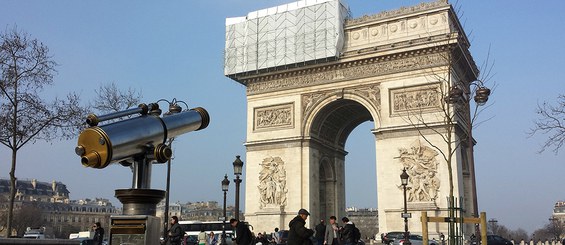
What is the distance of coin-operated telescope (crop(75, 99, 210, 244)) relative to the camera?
516cm

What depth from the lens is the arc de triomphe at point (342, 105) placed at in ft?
87.8

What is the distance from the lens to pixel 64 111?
59.1 ft

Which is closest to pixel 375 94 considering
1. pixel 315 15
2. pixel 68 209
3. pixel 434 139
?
pixel 434 139

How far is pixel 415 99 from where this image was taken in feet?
90.5

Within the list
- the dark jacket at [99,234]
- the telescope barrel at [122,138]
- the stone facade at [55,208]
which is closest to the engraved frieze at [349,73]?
the dark jacket at [99,234]

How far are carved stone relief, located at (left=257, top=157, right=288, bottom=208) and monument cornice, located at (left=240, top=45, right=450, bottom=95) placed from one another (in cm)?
456

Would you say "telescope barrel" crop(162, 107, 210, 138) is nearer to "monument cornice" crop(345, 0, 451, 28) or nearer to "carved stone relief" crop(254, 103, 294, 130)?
"monument cornice" crop(345, 0, 451, 28)

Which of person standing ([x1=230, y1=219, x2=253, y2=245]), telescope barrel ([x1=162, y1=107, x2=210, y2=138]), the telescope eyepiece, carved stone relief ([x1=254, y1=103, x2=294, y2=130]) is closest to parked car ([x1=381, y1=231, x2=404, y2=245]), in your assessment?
carved stone relief ([x1=254, y1=103, x2=294, y2=130])

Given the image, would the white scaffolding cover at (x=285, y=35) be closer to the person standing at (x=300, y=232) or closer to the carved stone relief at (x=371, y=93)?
the carved stone relief at (x=371, y=93)

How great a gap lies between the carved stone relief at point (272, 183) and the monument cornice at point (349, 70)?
179 inches

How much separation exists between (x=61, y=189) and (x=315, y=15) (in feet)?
316

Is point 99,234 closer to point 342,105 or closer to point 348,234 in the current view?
point 348,234

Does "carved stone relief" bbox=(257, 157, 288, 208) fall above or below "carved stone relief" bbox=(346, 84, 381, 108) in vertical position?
below

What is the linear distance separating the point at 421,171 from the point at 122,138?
75.9 ft
